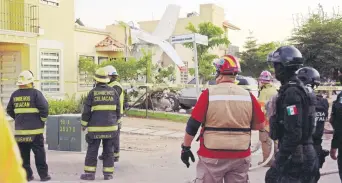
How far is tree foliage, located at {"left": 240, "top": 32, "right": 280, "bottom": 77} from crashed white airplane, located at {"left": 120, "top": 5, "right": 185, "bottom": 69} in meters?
13.6

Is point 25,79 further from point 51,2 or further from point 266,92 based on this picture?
point 51,2

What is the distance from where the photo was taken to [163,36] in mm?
25500

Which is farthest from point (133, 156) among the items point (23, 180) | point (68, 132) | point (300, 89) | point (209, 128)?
point (23, 180)

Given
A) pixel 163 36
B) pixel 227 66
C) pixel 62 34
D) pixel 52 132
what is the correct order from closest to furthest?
pixel 227 66, pixel 52 132, pixel 62 34, pixel 163 36

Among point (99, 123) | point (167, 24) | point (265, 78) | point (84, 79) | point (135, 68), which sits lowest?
point (99, 123)

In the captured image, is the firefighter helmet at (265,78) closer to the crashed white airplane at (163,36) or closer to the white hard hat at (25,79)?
the white hard hat at (25,79)

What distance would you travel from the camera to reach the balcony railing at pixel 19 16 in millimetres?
15570

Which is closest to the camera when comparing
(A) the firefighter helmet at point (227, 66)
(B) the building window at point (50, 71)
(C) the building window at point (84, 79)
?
(A) the firefighter helmet at point (227, 66)

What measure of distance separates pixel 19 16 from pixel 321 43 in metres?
17.0

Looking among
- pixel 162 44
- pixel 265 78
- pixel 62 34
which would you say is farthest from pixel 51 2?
pixel 265 78

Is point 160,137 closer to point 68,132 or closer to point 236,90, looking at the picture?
point 68,132

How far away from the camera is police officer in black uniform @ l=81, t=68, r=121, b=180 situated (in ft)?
22.7

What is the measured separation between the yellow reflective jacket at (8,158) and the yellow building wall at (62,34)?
50.2 ft

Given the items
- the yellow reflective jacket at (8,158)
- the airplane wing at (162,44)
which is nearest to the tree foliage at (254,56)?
the airplane wing at (162,44)
